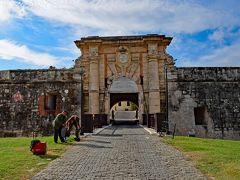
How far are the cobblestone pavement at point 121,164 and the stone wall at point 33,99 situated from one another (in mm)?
9202

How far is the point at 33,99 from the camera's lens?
18.8 metres

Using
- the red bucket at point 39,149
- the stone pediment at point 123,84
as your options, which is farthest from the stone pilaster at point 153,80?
the red bucket at point 39,149

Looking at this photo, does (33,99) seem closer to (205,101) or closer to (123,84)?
(123,84)

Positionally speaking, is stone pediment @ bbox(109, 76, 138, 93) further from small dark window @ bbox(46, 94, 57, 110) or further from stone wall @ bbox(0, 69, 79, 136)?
small dark window @ bbox(46, 94, 57, 110)

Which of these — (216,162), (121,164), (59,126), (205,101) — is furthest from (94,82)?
(216,162)

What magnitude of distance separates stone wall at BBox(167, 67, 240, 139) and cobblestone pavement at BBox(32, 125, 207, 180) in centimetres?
882

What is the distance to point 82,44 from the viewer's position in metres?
23.7

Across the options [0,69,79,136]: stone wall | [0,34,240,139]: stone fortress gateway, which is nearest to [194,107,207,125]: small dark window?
[0,34,240,139]: stone fortress gateway

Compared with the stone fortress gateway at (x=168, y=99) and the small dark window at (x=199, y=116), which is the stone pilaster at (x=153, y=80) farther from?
the small dark window at (x=199, y=116)

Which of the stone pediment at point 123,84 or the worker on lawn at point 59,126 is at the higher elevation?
the stone pediment at point 123,84

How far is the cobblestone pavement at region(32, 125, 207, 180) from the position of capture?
20.6 feet

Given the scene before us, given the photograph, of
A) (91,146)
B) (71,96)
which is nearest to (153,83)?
(71,96)

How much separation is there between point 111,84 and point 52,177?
56.5 feet

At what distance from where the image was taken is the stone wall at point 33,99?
18.6 m
